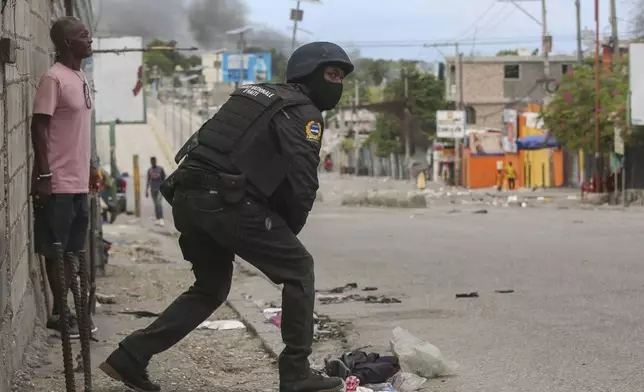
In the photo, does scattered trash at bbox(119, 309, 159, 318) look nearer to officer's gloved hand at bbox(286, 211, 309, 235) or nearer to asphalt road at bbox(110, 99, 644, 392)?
asphalt road at bbox(110, 99, 644, 392)

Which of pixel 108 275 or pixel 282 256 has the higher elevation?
pixel 282 256

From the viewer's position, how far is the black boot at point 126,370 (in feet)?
17.3

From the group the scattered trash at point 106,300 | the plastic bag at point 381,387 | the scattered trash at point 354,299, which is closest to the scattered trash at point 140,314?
the scattered trash at point 106,300

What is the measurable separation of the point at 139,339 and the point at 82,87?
72.6 inches

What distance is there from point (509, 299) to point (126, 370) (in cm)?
487

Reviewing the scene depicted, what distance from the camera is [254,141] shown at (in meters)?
4.86

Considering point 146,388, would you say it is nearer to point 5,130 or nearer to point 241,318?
point 5,130

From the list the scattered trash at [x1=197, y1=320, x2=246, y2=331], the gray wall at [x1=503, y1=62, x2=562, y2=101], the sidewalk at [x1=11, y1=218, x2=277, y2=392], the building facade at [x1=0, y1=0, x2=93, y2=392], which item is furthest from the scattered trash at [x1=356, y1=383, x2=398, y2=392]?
the gray wall at [x1=503, y1=62, x2=562, y2=101]

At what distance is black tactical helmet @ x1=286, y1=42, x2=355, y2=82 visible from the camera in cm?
506

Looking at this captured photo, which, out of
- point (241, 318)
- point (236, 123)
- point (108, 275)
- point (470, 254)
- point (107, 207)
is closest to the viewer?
point (236, 123)

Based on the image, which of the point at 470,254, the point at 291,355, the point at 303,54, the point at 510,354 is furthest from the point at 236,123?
the point at 470,254

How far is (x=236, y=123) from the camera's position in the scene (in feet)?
16.1

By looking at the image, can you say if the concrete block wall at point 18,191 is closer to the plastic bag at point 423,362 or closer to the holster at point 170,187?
the holster at point 170,187

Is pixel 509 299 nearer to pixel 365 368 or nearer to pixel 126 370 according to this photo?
pixel 365 368
